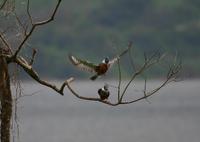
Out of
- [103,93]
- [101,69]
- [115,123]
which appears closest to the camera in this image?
[103,93]

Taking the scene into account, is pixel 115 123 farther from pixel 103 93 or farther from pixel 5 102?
pixel 5 102

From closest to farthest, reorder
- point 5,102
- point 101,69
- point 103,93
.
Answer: point 5,102
point 103,93
point 101,69

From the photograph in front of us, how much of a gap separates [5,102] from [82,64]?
88cm

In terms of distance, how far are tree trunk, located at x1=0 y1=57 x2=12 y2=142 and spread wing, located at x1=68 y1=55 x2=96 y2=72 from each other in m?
0.65

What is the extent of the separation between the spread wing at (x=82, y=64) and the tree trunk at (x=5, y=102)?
2.13 feet

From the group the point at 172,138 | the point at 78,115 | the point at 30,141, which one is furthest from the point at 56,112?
the point at 30,141

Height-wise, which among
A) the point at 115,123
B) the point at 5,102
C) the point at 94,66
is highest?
the point at 115,123

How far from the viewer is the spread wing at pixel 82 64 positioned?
316 inches

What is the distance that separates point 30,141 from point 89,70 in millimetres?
46489

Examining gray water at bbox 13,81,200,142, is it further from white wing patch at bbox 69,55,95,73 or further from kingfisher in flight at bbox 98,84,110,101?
kingfisher in flight at bbox 98,84,110,101

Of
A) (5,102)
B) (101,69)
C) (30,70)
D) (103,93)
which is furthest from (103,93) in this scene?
(5,102)

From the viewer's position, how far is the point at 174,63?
26.3ft

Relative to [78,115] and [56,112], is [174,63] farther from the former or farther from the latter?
[56,112]

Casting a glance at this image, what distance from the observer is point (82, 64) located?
8125 millimetres
